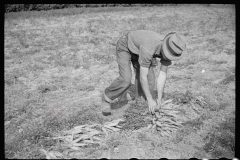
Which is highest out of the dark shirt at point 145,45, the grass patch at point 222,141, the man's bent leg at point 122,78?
the dark shirt at point 145,45

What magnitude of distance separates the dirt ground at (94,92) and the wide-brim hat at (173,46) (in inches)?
55.4

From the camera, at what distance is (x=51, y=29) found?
11.0 metres

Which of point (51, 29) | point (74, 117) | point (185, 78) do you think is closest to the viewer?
point (74, 117)

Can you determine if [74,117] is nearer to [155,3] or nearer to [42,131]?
[42,131]

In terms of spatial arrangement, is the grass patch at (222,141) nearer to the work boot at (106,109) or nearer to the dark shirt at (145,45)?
the dark shirt at (145,45)

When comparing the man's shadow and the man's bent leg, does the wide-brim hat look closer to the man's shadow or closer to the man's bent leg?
the man's bent leg

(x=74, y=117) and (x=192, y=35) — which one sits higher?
(x=192, y=35)

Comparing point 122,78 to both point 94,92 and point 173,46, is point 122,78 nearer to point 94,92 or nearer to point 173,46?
point 173,46

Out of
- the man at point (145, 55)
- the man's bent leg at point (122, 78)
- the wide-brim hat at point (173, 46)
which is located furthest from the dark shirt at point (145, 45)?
the man's bent leg at point (122, 78)

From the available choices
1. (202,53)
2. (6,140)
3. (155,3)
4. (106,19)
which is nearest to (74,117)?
(6,140)

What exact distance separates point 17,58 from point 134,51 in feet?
17.4

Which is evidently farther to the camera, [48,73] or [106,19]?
[106,19]

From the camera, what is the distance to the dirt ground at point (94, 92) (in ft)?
11.3

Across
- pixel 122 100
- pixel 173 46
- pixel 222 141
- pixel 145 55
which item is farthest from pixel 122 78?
pixel 222 141
